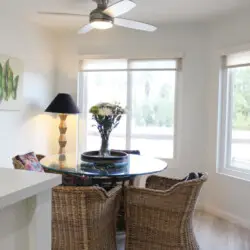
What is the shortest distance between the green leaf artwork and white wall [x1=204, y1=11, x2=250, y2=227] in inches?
94.2

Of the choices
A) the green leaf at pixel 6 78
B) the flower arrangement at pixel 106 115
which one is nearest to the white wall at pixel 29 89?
the green leaf at pixel 6 78

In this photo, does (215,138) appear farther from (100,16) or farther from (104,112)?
(100,16)

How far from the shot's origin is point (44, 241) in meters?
1.00

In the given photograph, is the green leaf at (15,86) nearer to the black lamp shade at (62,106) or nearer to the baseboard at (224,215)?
the black lamp shade at (62,106)

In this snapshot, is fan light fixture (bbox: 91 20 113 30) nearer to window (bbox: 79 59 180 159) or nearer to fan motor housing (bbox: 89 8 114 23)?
fan motor housing (bbox: 89 8 114 23)

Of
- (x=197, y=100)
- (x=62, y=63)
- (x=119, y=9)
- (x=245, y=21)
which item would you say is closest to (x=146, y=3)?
(x=119, y=9)

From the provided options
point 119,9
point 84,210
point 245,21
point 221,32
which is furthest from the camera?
→ point 221,32

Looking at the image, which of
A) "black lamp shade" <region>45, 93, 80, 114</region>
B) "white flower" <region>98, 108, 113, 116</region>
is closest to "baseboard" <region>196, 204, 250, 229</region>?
"white flower" <region>98, 108, 113, 116</region>

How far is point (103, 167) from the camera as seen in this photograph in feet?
10.0

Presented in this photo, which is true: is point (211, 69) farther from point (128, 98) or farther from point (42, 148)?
point (42, 148)

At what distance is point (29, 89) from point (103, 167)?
6.15 feet

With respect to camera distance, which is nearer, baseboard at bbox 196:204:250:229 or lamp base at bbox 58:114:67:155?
baseboard at bbox 196:204:250:229

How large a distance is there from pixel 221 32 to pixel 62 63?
2.23m

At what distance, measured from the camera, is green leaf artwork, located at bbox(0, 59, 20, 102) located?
383 cm
